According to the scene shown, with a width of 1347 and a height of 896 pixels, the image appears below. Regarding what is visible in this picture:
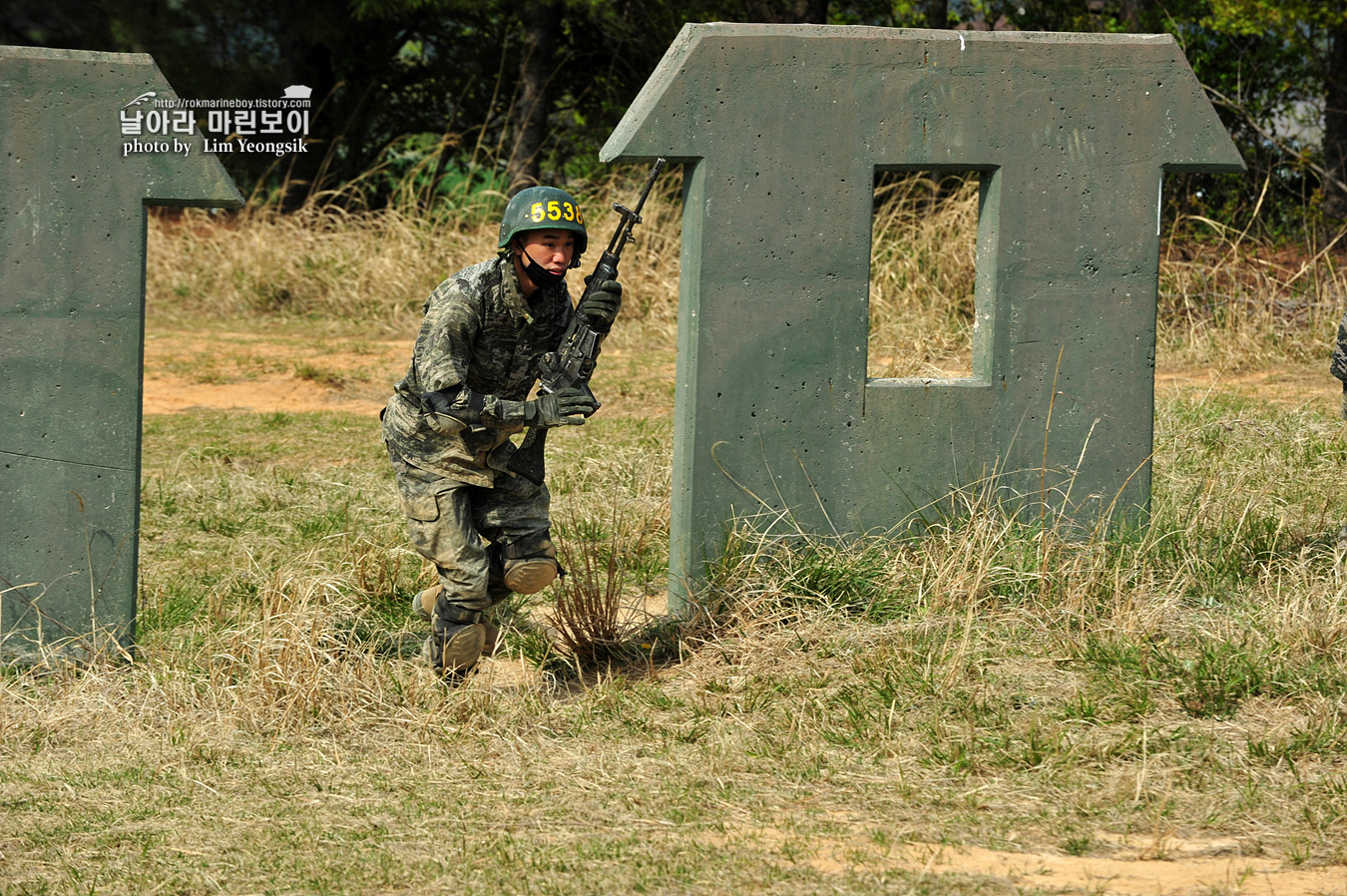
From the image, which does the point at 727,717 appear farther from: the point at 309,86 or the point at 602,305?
the point at 309,86

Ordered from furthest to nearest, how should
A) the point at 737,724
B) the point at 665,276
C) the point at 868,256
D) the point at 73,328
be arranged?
the point at 665,276 < the point at 868,256 < the point at 73,328 < the point at 737,724

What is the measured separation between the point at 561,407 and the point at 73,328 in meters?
1.70

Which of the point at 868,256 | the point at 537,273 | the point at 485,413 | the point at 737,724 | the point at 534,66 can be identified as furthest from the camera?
the point at 534,66

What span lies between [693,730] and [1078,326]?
93.2 inches

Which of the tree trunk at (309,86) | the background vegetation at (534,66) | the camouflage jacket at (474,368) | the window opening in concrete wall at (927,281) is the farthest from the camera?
the tree trunk at (309,86)

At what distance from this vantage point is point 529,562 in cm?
502

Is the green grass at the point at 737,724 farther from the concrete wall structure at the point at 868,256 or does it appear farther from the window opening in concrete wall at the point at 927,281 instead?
the window opening in concrete wall at the point at 927,281

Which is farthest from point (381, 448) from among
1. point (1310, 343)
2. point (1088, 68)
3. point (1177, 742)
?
point (1310, 343)

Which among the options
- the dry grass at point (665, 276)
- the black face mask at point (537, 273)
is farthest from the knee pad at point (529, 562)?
the dry grass at point (665, 276)

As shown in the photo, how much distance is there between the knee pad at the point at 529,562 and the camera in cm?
502

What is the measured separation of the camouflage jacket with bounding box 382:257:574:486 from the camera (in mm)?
4777

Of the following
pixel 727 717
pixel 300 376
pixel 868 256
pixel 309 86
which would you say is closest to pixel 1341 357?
pixel 868 256

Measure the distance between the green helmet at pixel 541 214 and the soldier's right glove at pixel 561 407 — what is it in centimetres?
43

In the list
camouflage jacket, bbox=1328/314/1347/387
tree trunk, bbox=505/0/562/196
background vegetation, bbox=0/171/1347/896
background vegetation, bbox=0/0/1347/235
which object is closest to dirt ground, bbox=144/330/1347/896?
background vegetation, bbox=0/171/1347/896
